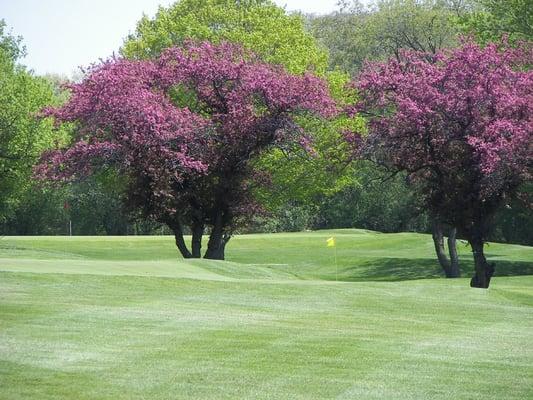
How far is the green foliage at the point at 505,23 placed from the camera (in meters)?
45.4

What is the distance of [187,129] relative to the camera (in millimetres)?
33000

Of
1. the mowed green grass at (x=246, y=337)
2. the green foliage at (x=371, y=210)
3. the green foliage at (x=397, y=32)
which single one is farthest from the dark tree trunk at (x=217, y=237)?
the green foliage at (x=397, y=32)

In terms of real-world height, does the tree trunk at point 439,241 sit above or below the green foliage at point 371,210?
below

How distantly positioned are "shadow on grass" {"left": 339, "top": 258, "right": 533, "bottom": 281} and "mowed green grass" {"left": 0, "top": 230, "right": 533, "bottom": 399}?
14.4 meters

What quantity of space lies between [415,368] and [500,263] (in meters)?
32.3

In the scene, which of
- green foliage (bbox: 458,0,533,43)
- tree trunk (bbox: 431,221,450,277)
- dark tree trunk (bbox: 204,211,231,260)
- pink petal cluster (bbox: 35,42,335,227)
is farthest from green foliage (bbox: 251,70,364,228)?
green foliage (bbox: 458,0,533,43)

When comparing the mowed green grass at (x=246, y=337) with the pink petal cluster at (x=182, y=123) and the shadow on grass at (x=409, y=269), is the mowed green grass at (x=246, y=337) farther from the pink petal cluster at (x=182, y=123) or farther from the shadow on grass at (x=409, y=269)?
the shadow on grass at (x=409, y=269)

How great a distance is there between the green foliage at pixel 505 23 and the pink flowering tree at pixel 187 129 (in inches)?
525

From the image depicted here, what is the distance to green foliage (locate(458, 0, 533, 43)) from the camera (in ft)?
149

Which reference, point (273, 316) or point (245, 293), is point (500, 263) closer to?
point (245, 293)

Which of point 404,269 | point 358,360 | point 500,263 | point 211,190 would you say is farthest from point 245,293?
point 500,263

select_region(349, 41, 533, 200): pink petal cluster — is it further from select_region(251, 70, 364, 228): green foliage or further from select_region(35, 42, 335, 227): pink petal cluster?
select_region(251, 70, 364, 228): green foliage

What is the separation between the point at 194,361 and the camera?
11.9 meters

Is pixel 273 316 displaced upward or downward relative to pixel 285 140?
downward
